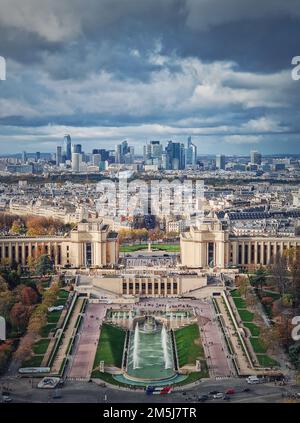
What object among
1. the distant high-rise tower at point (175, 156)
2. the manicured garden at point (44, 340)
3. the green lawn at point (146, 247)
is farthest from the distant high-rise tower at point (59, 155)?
the manicured garden at point (44, 340)

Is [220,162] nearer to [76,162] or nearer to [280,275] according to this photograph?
[76,162]

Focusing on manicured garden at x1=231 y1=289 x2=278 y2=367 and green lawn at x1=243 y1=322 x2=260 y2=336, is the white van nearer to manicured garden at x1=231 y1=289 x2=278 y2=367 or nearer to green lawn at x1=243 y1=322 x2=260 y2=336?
manicured garden at x1=231 y1=289 x2=278 y2=367

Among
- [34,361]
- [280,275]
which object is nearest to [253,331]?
[280,275]

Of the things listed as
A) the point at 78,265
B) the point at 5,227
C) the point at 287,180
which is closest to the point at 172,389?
the point at 78,265

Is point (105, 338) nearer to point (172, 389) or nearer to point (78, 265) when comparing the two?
point (172, 389)

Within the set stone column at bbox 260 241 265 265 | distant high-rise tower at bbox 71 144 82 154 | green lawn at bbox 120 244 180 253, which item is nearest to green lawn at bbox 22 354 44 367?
stone column at bbox 260 241 265 265

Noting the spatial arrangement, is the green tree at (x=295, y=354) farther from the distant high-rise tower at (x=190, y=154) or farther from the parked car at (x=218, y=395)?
the distant high-rise tower at (x=190, y=154)
